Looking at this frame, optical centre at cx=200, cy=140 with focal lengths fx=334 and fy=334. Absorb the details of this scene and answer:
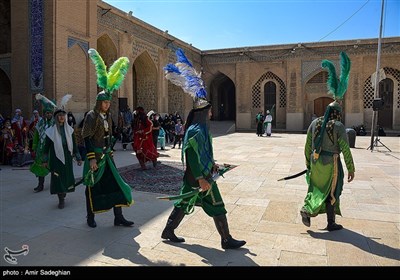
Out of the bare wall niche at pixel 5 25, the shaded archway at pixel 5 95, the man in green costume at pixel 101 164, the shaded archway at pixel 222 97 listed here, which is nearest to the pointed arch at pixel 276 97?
the shaded archway at pixel 222 97

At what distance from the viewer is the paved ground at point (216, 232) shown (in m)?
3.07

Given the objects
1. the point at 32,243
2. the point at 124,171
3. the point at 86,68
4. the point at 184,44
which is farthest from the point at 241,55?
the point at 32,243

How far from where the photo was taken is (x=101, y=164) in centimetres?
389

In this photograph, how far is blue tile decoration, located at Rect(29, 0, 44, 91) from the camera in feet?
37.5

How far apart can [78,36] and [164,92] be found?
8394mm

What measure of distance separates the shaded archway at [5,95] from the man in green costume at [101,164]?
12494 millimetres

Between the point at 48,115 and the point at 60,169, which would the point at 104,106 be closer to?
the point at 60,169

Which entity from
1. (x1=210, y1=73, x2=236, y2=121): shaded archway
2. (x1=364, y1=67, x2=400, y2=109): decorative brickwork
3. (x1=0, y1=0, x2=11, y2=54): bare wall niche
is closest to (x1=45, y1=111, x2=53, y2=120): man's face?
(x1=0, y1=0, x2=11, y2=54): bare wall niche

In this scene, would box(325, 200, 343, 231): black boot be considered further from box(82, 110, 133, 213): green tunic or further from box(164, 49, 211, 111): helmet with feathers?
box(82, 110, 133, 213): green tunic

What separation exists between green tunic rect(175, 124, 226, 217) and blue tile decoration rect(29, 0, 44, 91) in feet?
32.7

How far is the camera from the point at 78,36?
1230cm

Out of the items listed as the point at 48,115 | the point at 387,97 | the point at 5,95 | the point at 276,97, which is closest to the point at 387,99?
the point at 387,97

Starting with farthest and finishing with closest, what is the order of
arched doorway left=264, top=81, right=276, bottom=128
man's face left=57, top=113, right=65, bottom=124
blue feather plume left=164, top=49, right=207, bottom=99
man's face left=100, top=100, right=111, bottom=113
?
arched doorway left=264, top=81, right=276, bottom=128 < man's face left=57, top=113, right=65, bottom=124 < man's face left=100, top=100, right=111, bottom=113 < blue feather plume left=164, top=49, right=207, bottom=99

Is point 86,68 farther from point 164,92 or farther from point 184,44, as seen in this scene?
point 184,44
